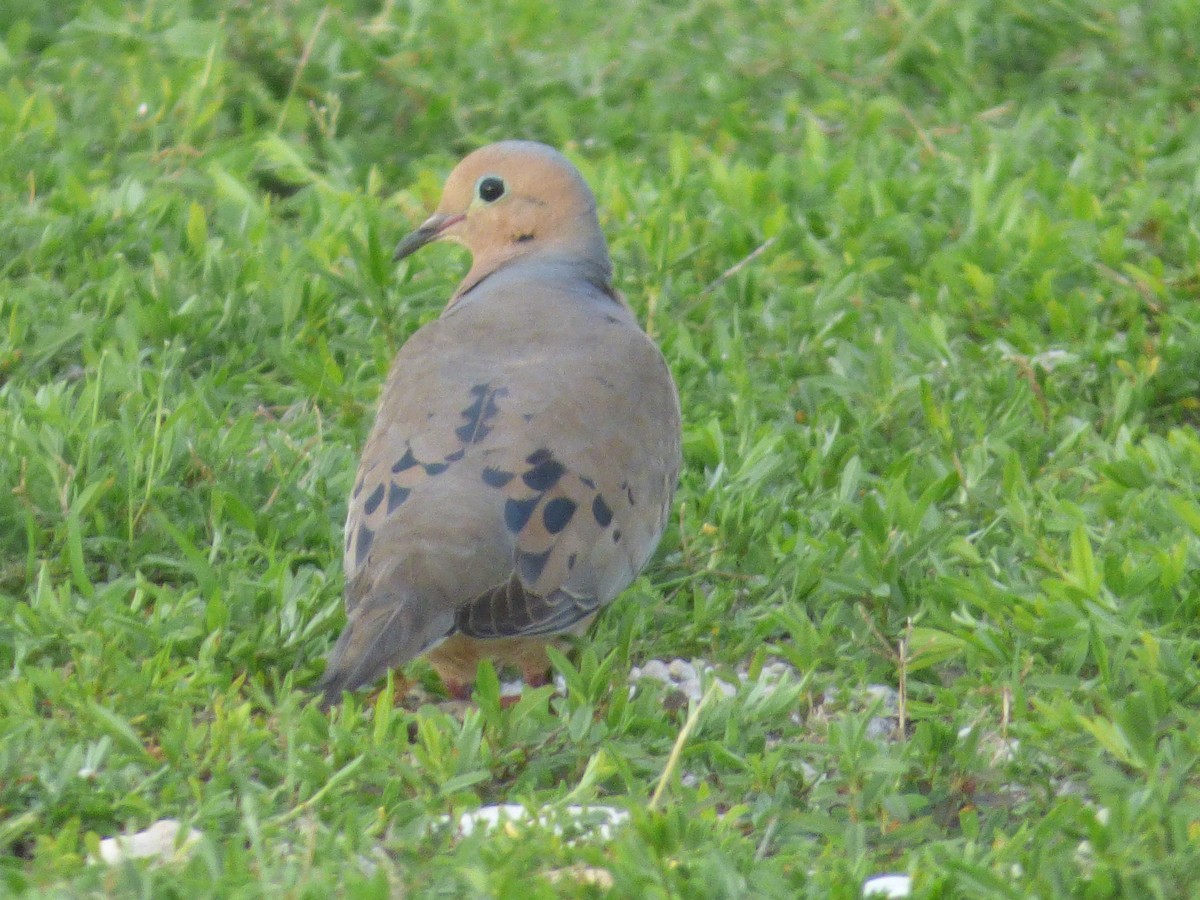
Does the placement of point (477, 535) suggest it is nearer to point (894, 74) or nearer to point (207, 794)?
point (207, 794)

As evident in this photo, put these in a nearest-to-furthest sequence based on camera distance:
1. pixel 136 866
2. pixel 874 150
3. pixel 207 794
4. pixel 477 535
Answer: pixel 136 866 < pixel 207 794 < pixel 477 535 < pixel 874 150

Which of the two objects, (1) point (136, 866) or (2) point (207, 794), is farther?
Result: (2) point (207, 794)

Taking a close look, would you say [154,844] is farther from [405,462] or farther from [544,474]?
[544,474]

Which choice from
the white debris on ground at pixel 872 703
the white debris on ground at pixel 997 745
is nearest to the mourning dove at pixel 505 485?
the white debris on ground at pixel 872 703

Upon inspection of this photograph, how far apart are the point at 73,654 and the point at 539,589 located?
910 mm

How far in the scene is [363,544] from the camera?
359 centimetres

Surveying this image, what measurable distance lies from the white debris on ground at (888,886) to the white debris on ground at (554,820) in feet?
1.34

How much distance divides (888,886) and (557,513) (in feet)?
3.43

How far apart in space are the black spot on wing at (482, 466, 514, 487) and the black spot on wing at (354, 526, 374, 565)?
0.25 metres

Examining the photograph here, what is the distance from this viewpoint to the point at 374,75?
6543 mm

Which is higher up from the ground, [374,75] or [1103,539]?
[374,75]

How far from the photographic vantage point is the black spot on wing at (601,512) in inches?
147

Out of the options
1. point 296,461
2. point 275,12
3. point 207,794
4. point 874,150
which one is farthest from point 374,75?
point 207,794

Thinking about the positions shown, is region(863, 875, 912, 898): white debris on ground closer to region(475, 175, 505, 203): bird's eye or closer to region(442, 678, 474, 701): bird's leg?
region(442, 678, 474, 701): bird's leg
